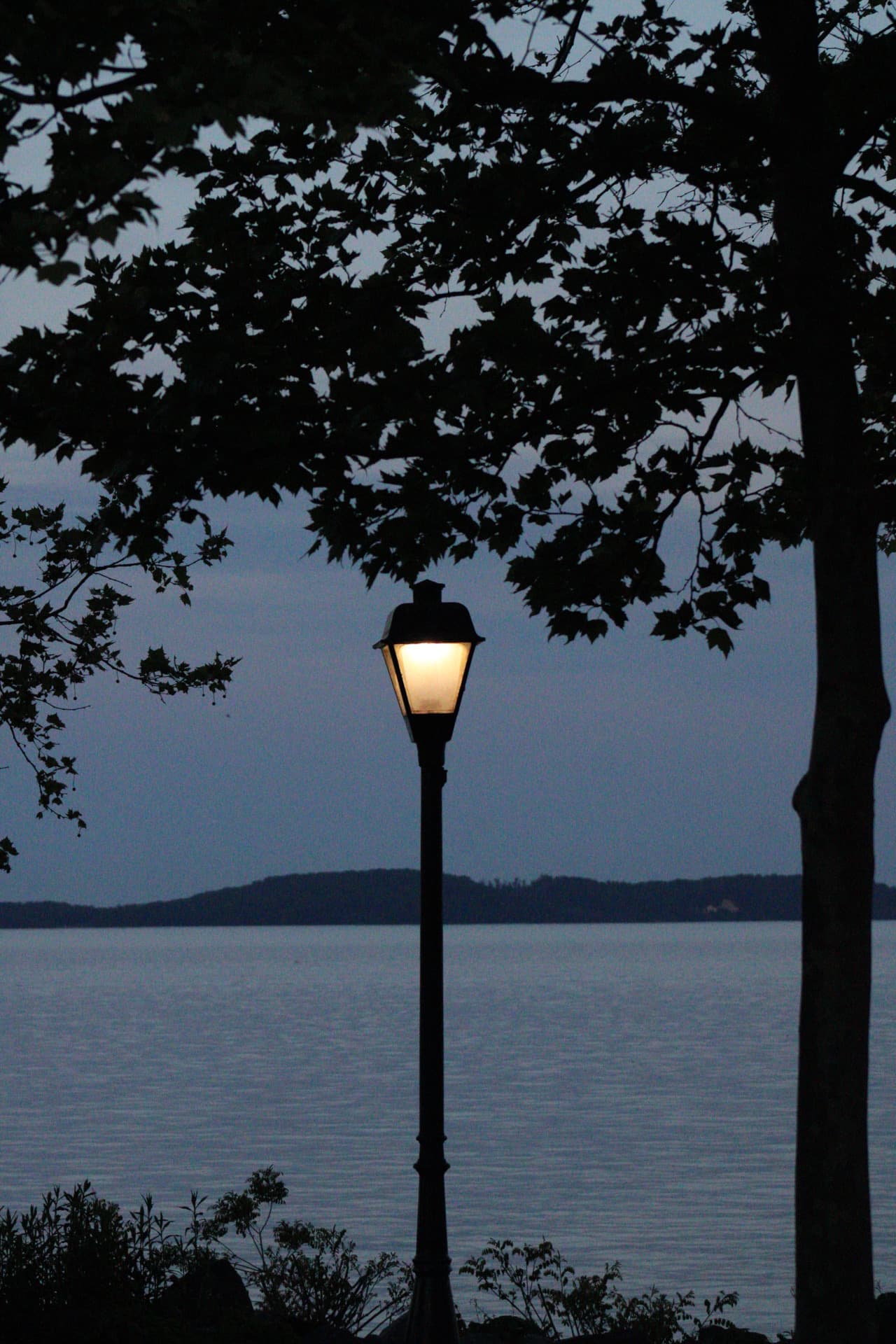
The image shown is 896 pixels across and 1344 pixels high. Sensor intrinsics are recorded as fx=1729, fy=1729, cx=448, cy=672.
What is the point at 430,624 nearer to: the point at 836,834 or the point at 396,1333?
the point at 836,834

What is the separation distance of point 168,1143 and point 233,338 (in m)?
38.1

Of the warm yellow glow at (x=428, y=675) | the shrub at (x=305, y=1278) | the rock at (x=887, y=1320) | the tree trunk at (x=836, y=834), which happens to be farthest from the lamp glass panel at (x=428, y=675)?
the rock at (x=887, y=1320)

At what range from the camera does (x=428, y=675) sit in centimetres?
1087

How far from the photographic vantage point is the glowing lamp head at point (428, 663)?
35.6 ft

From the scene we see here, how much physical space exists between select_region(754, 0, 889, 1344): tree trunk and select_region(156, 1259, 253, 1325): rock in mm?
3746

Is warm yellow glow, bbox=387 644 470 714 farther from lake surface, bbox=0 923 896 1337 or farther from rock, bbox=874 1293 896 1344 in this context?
lake surface, bbox=0 923 896 1337

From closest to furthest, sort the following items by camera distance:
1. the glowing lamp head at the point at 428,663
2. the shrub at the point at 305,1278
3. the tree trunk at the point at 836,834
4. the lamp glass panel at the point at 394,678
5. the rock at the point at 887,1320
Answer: the tree trunk at the point at 836,834
the glowing lamp head at the point at 428,663
the lamp glass panel at the point at 394,678
the rock at the point at 887,1320
the shrub at the point at 305,1278

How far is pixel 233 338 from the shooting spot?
10867mm

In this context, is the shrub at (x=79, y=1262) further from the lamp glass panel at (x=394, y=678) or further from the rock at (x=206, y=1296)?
the lamp glass panel at (x=394, y=678)

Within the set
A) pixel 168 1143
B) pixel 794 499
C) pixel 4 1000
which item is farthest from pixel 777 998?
pixel 794 499

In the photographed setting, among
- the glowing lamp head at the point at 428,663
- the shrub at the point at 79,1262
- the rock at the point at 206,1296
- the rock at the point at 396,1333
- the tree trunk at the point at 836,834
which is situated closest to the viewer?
the tree trunk at the point at 836,834

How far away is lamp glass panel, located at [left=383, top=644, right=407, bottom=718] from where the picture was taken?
10945 millimetres

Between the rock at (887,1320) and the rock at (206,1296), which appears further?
the rock at (887,1320)

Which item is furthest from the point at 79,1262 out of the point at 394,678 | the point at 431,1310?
the point at 394,678
